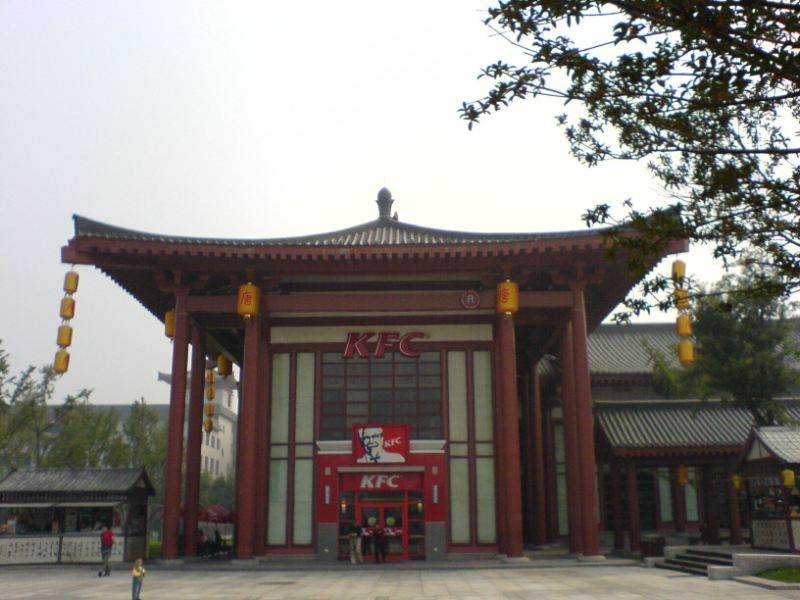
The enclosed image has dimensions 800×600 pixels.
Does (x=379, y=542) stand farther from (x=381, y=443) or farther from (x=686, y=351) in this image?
(x=686, y=351)

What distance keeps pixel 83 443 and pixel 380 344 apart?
22.1m

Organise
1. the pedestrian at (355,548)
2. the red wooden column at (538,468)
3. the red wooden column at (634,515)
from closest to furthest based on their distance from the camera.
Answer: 1. the pedestrian at (355,548)
2. the red wooden column at (634,515)
3. the red wooden column at (538,468)

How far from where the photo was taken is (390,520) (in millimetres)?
22672

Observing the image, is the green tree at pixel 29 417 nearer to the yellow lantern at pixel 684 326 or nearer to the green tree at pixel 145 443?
the green tree at pixel 145 443

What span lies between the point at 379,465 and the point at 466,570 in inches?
172

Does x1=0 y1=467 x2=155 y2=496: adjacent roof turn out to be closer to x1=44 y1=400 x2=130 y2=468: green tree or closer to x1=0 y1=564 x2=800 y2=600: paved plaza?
x1=0 y1=564 x2=800 y2=600: paved plaza

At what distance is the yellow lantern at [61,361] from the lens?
22.3 m

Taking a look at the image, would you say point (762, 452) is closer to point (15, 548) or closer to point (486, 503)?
A: point (486, 503)

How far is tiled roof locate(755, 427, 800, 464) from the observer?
18.9 m

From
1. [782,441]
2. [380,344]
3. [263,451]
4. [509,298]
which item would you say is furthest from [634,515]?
[263,451]

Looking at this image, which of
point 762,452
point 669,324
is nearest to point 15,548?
point 762,452

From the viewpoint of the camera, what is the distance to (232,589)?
1644 cm

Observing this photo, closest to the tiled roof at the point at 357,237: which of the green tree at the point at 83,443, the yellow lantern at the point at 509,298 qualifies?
the yellow lantern at the point at 509,298

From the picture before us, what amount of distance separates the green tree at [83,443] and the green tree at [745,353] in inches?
1163
